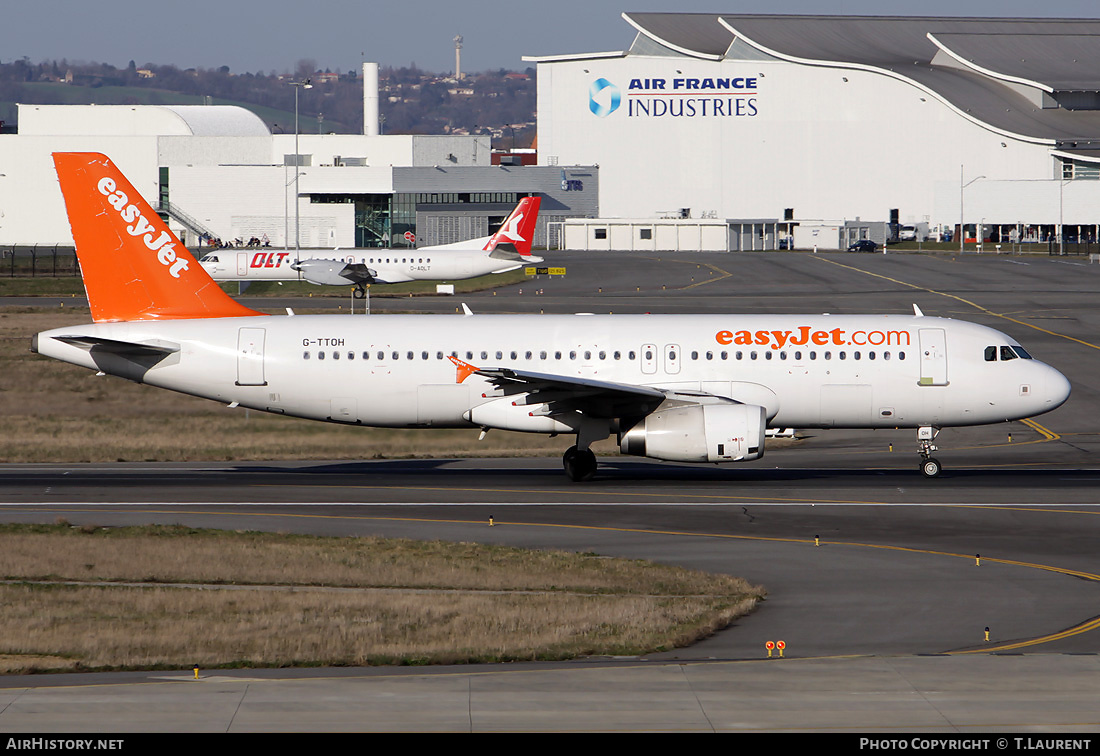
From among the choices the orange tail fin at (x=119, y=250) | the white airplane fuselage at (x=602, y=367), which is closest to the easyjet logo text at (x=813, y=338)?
the white airplane fuselage at (x=602, y=367)

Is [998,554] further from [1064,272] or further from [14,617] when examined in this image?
[1064,272]

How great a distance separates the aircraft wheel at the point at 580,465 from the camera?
34938 mm

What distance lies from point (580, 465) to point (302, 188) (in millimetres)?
123222

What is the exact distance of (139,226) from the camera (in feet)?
117

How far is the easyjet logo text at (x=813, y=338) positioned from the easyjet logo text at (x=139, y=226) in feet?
50.3

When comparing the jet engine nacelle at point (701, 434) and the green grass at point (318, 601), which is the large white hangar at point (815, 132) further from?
the green grass at point (318, 601)

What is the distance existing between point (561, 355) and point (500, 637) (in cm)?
1619

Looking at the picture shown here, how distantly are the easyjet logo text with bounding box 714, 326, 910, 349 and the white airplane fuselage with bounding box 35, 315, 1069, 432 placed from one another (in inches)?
1.1

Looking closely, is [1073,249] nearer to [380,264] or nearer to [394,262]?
[394,262]

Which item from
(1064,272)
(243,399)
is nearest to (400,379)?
(243,399)

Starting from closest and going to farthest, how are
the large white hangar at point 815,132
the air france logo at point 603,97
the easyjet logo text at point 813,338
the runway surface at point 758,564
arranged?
the runway surface at point 758,564
the easyjet logo text at point 813,338
the large white hangar at point 815,132
the air france logo at point 603,97

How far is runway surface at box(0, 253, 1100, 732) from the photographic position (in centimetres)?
1480

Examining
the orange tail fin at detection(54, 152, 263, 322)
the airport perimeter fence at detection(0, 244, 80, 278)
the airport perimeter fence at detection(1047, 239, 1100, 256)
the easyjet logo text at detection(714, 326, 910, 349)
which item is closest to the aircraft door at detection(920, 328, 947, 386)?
the easyjet logo text at detection(714, 326, 910, 349)

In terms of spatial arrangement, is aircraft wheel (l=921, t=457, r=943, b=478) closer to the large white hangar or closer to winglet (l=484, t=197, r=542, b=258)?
winglet (l=484, t=197, r=542, b=258)
